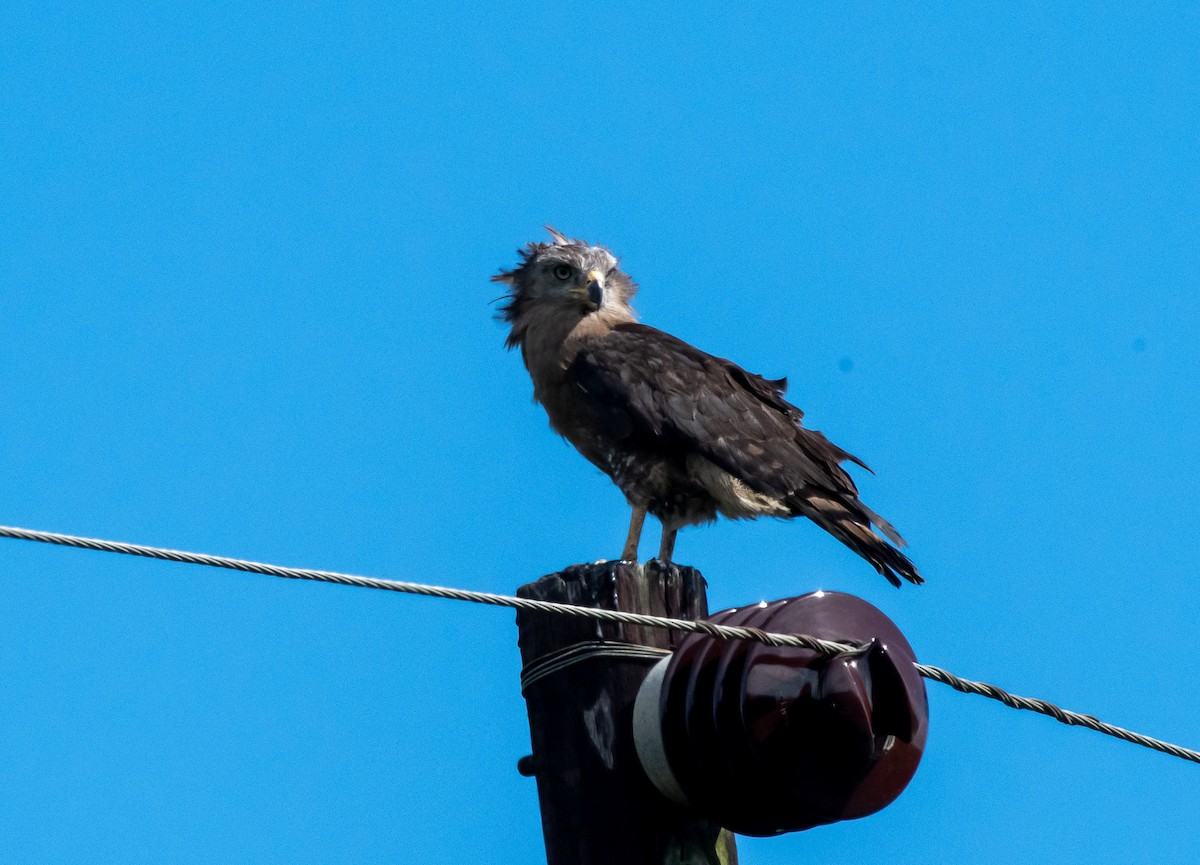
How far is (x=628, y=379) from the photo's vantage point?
696 cm

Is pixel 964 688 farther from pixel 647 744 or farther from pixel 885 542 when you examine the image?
pixel 885 542

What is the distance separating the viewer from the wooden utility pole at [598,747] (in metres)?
3.65

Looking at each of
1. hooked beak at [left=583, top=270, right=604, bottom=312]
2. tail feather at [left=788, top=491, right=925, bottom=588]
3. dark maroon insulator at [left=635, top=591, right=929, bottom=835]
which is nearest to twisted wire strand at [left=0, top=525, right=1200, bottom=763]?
dark maroon insulator at [left=635, top=591, right=929, bottom=835]

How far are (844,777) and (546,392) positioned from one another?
13.2ft

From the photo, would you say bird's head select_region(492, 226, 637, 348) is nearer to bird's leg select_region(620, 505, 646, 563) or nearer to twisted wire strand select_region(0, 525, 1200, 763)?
bird's leg select_region(620, 505, 646, 563)

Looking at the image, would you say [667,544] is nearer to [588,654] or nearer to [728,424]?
[728,424]

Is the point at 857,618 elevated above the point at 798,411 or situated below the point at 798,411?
below

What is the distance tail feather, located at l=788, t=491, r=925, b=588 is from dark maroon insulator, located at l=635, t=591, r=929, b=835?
256 cm

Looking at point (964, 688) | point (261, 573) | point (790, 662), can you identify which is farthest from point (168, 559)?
point (964, 688)

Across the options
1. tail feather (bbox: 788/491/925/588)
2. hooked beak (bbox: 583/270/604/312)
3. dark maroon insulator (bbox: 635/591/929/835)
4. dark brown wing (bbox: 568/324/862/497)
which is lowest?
dark maroon insulator (bbox: 635/591/929/835)

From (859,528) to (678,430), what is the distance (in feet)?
3.05

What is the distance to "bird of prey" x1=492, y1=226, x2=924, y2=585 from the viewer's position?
6.58 m

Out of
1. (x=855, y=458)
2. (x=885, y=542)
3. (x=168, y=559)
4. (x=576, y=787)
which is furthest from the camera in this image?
(x=855, y=458)

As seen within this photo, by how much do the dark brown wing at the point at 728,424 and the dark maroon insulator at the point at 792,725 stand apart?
269 centimetres
